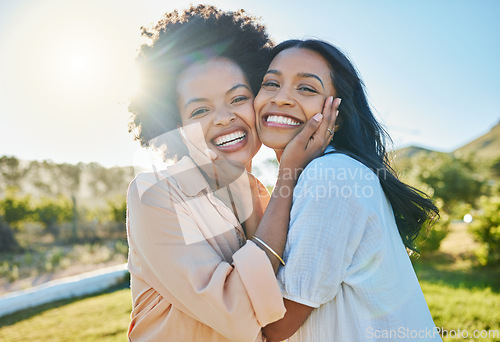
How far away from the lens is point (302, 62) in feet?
7.72

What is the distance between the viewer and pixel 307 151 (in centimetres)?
217

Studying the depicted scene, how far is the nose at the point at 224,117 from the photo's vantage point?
2.43m

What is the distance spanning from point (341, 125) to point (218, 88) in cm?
87

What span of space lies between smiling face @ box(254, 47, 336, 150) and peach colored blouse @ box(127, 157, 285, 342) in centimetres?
75

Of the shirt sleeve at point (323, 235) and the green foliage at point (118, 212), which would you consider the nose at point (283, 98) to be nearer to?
the shirt sleeve at point (323, 235)

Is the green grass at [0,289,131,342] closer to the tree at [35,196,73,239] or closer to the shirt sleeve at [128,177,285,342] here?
the shirt sleeve at [128,177,285,342]

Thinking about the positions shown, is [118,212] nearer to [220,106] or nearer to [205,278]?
[220,106]

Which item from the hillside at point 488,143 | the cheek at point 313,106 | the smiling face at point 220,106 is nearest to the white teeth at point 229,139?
the smiling face at point 220,106

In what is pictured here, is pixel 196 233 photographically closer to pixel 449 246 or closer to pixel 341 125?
pixel 341 125

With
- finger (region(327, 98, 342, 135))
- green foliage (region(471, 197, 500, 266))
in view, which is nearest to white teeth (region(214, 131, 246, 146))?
finger (region(327, 98, 342, 135))

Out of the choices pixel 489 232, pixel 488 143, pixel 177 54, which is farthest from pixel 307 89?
pixel 488 143

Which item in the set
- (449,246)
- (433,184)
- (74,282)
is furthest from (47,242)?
(433,184)

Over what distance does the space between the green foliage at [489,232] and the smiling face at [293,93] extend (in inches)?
333

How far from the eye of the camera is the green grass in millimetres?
6020
